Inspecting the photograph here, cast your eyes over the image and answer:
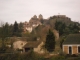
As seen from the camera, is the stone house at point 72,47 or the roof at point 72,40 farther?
the roof at point 72,40

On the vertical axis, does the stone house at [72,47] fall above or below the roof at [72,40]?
below

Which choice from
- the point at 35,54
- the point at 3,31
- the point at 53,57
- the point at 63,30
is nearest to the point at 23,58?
the point at 35,54

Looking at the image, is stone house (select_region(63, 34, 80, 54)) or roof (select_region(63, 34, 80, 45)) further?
roof (select_region(63, 34, 80, 45))

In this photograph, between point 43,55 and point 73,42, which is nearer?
point 43,55

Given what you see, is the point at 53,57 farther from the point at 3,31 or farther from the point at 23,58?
the point at 3,31

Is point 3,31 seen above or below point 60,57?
above

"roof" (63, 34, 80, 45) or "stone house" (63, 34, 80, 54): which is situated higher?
"roof" (63, 34, 80, 45)

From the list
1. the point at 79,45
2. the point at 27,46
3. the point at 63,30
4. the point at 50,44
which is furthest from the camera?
the point at 63,30

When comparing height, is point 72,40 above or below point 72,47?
above

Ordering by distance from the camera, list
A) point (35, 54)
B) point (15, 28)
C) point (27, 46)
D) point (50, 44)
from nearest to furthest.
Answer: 1. point (35, 54)
2. point (50, 44)
3. point (27, 46)
4. point (15, 28)

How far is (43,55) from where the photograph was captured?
33344mm

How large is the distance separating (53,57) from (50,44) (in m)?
9.31

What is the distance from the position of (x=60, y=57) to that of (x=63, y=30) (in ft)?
104

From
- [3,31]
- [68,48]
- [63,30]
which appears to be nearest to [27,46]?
[3,31]
